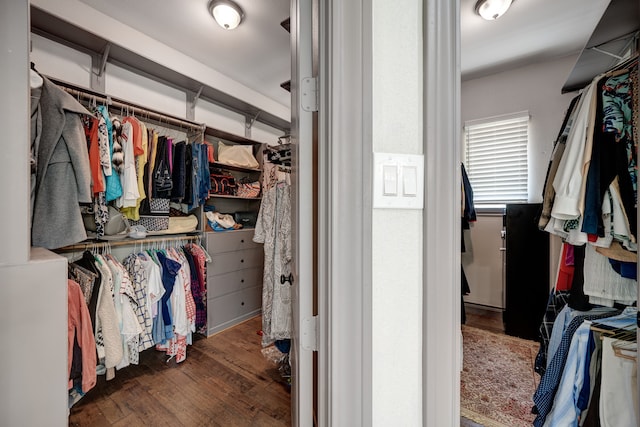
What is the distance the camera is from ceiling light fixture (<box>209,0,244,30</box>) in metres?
1.72

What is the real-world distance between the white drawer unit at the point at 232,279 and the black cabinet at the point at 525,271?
2.48 meters

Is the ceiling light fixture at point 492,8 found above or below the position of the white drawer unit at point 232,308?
above

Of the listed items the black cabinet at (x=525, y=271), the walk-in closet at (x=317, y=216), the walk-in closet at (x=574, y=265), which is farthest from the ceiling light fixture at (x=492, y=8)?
the black cabinet at (x=525, y=271)

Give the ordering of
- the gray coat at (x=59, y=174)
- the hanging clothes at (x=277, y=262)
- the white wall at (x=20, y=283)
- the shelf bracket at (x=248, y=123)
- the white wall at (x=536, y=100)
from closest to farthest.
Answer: the white wall at (x=20, y=283) → the gray coat at (x=59, y=174) → the hanging clothes at (x=277, y=262) → the white wall at (x=536, y=100) → the shelf bracket at (x=248, y=123)

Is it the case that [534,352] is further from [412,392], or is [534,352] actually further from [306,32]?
[306,32]

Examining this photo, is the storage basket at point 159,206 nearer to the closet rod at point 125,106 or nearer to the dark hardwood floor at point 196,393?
the closet rod at point 125,106

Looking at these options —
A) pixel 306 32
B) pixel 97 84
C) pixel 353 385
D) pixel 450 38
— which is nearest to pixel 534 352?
pixel 353 385

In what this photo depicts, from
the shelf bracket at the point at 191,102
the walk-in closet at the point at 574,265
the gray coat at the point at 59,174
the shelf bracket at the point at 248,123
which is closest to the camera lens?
the walk-in closet at the point at 574,265

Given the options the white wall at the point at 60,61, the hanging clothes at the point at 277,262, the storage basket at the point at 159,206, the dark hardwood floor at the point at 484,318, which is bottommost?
the dark hardwood floor at the point at 484,318

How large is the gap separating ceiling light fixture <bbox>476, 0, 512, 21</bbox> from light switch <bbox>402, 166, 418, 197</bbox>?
1975 mm

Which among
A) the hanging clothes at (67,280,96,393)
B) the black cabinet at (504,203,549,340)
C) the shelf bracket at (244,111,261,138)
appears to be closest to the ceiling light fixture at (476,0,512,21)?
the black cabinet at (504,203,549,340)

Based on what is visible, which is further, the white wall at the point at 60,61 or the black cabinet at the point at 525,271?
the black cabinet at the point at 525,271

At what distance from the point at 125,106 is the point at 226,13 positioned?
1.04 meters

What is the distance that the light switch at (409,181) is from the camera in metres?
0.57
